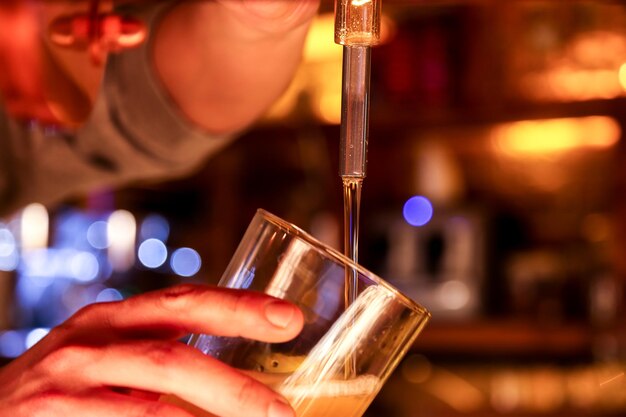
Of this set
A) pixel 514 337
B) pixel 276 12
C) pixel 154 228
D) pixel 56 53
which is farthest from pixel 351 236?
pixel 154 228

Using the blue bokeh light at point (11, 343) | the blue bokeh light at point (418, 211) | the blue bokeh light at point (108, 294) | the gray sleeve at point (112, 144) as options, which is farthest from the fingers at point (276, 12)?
the blue bokeh light at point (11, 343)

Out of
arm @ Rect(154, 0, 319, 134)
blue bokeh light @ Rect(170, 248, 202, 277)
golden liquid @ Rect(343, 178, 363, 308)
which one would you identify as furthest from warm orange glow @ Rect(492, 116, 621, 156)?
golden liquid @ Rect(343, 178, 363, 308)

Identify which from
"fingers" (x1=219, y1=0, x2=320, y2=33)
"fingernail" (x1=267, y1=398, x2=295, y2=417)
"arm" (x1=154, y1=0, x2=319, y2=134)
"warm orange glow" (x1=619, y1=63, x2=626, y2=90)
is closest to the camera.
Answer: "fingernail" (x1=267, y1=398, x2=295, y2=417)

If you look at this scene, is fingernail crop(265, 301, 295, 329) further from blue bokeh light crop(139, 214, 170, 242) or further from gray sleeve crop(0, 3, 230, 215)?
blue bokeh light crop(139, 214, 170, 242)

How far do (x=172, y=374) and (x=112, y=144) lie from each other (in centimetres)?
65

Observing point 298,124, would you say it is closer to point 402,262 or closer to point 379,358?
point 402,262

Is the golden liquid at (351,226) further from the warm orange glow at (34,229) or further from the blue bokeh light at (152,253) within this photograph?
the warm orange glow at (34,229)

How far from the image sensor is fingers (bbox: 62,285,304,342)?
0.50 metres

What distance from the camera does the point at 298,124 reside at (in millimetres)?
3301

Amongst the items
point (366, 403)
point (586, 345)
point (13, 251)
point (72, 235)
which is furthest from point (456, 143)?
point (366, 403)

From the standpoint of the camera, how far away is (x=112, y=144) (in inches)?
43.6

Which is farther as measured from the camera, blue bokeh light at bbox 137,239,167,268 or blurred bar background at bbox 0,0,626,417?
blue bokeh light at bbox 137,239,167,268

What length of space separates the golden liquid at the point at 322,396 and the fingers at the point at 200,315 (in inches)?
1.1

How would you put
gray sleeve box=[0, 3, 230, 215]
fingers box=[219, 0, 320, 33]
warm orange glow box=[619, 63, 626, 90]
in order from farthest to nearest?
warm orange glow box=[619, 63, 626, 90] < gray sleeve box=[0, 3, 230, 215] < fingers box=[219, 0, 320, 33]
